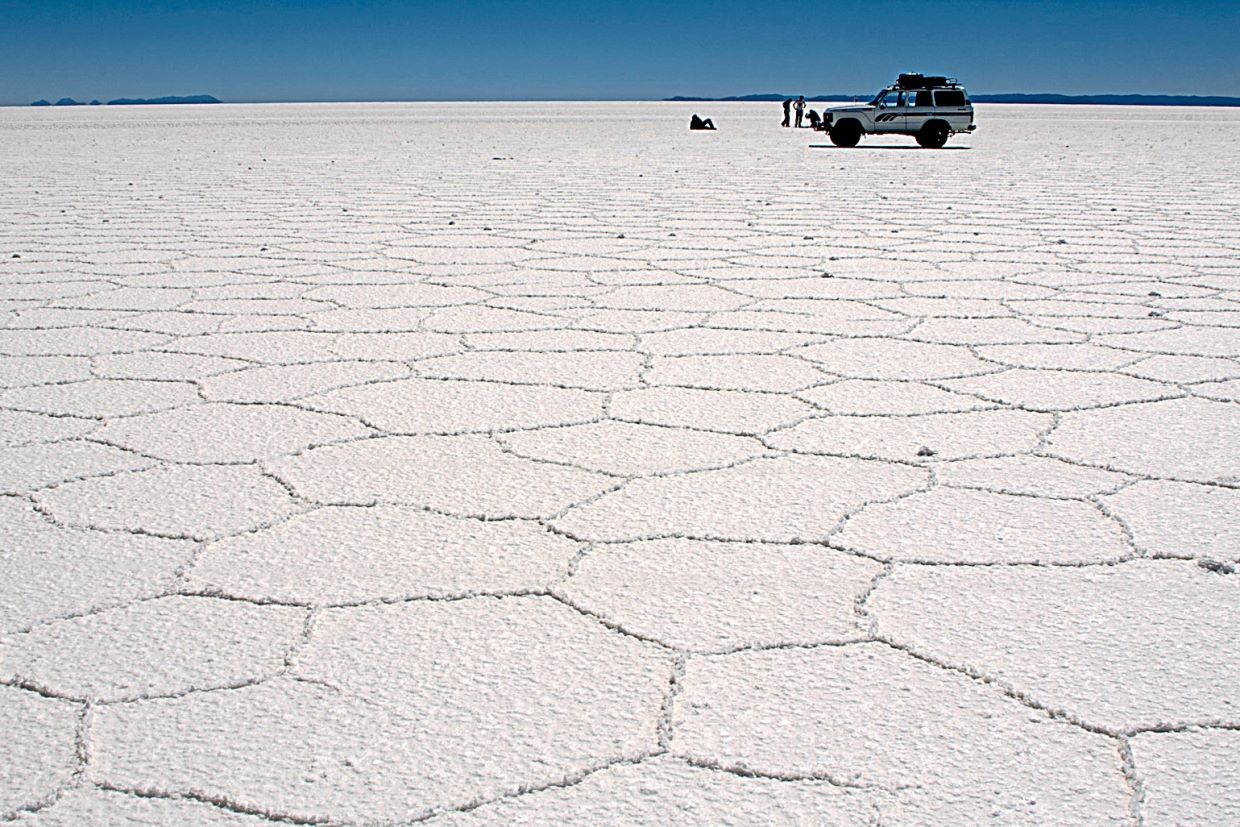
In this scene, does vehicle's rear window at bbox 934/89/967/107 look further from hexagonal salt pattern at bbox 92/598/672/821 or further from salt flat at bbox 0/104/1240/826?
hexagonal salt pattern at bbox 92/598/672/821

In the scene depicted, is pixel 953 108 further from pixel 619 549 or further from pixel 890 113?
pixel 619 549

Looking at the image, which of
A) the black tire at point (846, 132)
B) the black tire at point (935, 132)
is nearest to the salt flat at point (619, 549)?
the black tire at point (935, 132)

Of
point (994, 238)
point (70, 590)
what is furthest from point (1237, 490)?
point (994, 238)

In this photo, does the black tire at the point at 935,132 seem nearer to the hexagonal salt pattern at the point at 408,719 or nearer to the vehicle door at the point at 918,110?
the vehicle door at the point at 918,110

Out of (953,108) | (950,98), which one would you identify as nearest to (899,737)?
(953,108)

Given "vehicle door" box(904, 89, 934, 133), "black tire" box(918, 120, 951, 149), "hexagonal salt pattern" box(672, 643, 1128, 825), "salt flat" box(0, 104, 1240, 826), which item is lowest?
"hexagonal salt pattern" box(672, 643, 1128, 825)

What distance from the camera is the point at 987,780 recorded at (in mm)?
1140

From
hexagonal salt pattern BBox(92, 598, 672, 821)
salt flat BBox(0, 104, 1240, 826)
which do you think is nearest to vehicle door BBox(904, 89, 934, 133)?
salt flat BBox(0, 104, 1240, 826)

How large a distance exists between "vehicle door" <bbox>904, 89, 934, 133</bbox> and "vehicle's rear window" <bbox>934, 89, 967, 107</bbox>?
90 millimetres

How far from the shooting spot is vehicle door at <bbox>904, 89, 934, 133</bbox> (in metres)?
15.2

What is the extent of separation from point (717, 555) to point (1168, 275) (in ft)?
10.0

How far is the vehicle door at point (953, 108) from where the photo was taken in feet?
49.9

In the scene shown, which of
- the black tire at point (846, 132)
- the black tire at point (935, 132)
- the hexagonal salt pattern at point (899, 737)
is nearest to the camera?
the hexagonal salt pattern at point (899, 737)

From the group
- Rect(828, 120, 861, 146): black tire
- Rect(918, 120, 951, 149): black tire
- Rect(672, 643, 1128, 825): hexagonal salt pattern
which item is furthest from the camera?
Rect(828, 120, 861, 146): black tire
